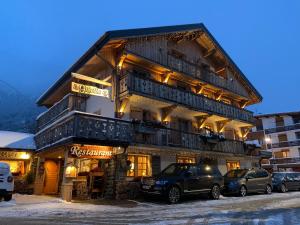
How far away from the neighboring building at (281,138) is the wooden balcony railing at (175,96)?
98.6ft

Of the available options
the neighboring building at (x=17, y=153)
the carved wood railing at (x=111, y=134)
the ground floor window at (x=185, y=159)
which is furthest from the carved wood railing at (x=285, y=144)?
the neighboring building at (x=17, y=153)

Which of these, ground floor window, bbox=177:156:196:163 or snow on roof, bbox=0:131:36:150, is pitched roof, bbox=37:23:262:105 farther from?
ground floor window, bbox=177:156:196:163

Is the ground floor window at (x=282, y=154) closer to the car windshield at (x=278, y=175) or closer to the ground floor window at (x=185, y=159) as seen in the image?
the car windshield at (x=278, y=175)

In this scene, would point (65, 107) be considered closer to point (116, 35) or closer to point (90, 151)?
point (90, 151)

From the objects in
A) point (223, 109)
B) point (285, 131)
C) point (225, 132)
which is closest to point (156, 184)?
point (223, 109)

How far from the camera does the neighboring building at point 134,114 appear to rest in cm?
1580

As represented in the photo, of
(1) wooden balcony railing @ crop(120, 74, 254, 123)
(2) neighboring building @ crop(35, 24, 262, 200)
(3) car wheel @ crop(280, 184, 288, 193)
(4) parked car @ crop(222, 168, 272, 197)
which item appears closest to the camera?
(2) neighboring building @ crop(35, 24, 262, 200)

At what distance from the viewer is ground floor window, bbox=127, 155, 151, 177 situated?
1780cm

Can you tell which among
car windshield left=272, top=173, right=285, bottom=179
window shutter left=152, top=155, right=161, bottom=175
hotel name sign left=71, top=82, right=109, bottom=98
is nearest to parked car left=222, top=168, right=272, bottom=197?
car windshield left=272, top=173, right=285, bottom=179

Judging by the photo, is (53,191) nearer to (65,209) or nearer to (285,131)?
(65,209)

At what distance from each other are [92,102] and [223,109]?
10715mm

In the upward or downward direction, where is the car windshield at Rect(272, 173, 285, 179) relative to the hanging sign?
downward

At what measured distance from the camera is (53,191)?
21.1 meters

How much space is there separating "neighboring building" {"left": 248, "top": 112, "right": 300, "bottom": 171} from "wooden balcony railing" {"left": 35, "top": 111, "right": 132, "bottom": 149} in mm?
41574
